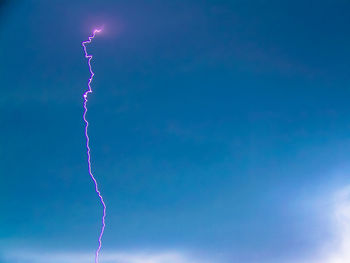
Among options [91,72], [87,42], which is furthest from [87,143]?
[87,42]

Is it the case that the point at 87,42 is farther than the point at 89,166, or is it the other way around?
the point at 89,166

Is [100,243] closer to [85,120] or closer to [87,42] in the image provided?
[85,120]

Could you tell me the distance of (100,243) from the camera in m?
7.54

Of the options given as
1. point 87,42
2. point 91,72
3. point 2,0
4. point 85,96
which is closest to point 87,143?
point 85,96

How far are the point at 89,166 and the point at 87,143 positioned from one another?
0.56m

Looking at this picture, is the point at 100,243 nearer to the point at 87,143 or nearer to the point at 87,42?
the point at 87,143

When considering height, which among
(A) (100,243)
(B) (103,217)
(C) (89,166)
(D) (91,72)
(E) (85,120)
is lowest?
(A) (100,243)

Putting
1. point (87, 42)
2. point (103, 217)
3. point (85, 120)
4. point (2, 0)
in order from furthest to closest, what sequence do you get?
point (103, 217) → point (85, 120) → point (87, 42) → point (2, 0)

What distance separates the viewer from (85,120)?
6.99 m

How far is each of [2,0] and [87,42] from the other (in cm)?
172

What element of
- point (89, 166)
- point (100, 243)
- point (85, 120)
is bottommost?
point (100, 243)

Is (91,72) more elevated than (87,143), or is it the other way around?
(91,72)

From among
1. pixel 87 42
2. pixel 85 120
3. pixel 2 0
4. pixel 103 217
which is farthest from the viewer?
pixel 103 217

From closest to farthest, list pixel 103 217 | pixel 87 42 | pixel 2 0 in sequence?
pixel 2 0 → pixel 87 42 → pixel 103 217
